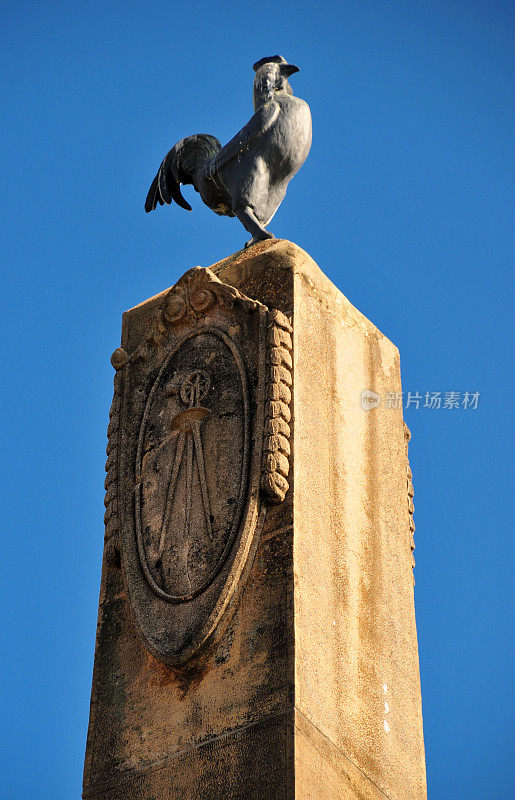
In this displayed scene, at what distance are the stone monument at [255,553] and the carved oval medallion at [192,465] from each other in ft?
0.04

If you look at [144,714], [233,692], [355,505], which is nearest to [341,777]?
[233,692]

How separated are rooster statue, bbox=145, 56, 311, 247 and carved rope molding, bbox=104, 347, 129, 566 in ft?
3.33

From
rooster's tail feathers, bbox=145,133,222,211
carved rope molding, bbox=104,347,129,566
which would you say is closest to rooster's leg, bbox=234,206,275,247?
rooster's tail feathers, bbox=145,133,222,211

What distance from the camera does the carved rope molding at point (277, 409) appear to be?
6.21 meters

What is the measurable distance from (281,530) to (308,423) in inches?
26.0

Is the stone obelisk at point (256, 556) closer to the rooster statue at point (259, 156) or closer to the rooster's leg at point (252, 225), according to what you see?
the rooster's leg at point (252, 225)

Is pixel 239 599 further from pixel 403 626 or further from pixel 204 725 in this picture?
pixel 403 626

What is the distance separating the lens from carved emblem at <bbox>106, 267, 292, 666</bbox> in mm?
6191

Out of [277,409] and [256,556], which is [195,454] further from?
[256,556]

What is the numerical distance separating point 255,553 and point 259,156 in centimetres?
268

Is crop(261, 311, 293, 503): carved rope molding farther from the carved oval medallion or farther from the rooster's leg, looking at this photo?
the rooster's leg

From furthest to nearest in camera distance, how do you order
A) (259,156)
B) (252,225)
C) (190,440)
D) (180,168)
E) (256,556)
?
(180,168) < (259,156) < (252,225) < (190,440) < (256,556)

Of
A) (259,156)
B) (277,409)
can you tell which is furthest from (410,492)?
(259,156)

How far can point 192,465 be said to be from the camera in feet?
21.7
